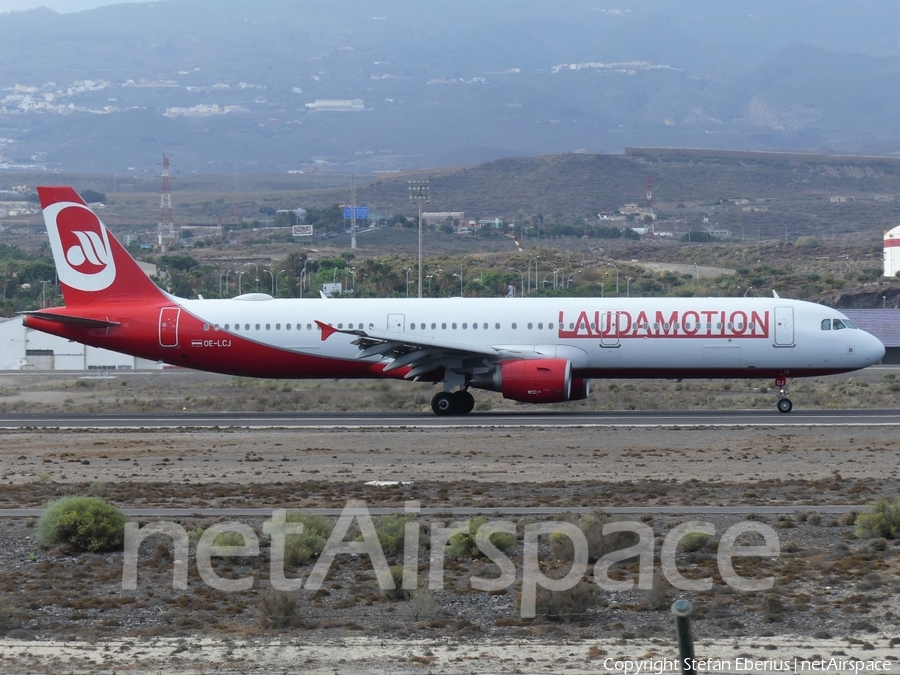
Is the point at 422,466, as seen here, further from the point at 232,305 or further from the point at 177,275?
the point at 177,275

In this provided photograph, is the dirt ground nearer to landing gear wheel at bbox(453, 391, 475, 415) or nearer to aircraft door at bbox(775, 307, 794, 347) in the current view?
aircraft door at bbox(775, 307, 794, 347)

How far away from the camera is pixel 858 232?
193 metres

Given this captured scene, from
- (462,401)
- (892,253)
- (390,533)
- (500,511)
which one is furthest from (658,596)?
(892,253)

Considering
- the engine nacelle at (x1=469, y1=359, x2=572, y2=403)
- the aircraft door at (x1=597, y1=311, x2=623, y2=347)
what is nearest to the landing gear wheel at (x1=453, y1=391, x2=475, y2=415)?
the engine nacelle at (x1=469, y1=359, x2=572, y2=403)

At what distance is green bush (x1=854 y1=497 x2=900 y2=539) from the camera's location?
18109mm

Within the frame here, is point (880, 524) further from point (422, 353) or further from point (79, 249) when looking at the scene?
point (79, 249)

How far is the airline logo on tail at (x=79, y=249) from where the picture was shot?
129ft

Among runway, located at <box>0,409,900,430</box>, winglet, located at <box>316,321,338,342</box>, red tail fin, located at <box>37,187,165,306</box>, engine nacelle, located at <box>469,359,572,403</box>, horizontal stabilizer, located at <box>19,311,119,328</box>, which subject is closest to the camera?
runway, located at <box>0,409,900,430</box>

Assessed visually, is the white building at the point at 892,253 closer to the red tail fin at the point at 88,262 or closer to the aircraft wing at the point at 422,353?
the aircraft wing at the point at 422,353

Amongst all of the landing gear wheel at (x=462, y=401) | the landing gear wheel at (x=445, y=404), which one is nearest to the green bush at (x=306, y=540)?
the landing gear wheel at (x=445, y=404)

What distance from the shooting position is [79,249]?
3950 cm

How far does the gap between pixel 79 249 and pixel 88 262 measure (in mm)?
512

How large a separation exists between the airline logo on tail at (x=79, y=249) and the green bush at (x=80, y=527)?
2206 cm

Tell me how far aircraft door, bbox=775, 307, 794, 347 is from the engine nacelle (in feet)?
19.8
